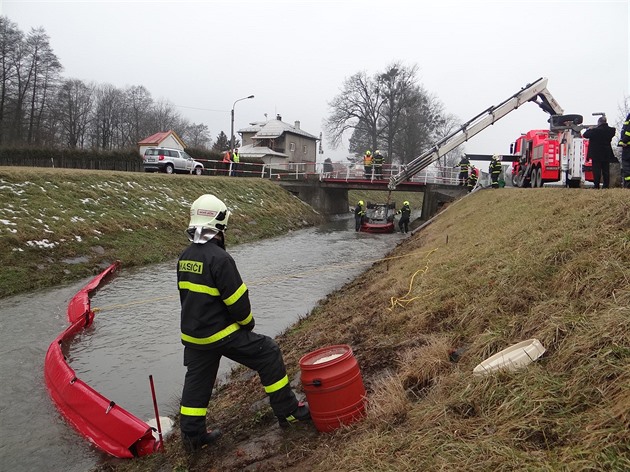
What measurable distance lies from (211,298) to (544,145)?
12.7 meters

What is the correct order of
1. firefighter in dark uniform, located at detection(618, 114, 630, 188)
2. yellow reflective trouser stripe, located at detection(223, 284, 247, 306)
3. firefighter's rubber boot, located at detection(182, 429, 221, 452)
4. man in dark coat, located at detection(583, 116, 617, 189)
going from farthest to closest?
1. man in dark coat, located at detection(583, 116, 617, 189)
2. firefighter in dark uniform, located at detection(618, 114, 630, 188)
3. firefighter's rubber boot, located at detection(182, 429, 221, 452)
4. yellow reflective trouser stripe, located at detection(223, 284, 247, 306)

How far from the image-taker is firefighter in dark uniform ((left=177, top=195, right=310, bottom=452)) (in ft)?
12.1

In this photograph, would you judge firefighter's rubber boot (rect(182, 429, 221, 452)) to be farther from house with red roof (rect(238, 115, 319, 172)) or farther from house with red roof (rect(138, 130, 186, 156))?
house with red roof (rect(238, 115, 319, 172))

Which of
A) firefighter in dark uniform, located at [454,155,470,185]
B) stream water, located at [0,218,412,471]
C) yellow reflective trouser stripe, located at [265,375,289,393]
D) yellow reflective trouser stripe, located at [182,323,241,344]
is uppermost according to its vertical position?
firefighter in dark uniform, located at [454,155,470,185]

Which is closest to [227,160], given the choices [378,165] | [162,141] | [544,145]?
[378,165]

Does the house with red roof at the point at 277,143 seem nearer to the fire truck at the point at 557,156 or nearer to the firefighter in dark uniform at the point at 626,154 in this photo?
the fire truck at the point at 557,156

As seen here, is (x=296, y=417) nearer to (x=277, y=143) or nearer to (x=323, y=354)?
(x=323, y=354)

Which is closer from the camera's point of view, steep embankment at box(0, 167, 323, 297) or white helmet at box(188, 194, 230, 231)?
white helmet at box(188, 194, 230, 231)

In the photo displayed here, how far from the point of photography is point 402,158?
2335 inches

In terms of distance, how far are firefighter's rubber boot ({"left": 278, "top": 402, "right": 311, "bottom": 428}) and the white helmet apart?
1799 mm

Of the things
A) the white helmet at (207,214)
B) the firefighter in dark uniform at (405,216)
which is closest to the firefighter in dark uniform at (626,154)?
the white helmet at (207,214)

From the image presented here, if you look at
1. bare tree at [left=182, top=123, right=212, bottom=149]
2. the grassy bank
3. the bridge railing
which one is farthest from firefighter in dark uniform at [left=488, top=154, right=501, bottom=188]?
bare tree at [left=182, top=123, right=212, bottom=149]

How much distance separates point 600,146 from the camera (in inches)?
372

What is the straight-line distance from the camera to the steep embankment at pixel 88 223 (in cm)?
1087
